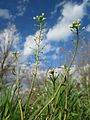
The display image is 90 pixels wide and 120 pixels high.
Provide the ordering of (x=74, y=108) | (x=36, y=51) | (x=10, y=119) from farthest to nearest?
(x=74, y=108) < (x=10, y=119) < (x=36, y=51)

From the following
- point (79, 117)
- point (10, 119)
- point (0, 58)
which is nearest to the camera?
point (10, 119)

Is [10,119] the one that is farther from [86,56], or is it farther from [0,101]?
[86,56]

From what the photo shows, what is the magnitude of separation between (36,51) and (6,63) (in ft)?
79.7

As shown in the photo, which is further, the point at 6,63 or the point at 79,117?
the point at 6,63

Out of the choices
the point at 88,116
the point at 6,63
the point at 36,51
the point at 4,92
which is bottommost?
the point at 88,116

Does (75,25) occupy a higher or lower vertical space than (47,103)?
higher

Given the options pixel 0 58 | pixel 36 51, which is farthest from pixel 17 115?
pixel 0 58

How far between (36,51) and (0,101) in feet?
2.56

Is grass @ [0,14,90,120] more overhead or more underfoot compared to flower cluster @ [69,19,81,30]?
more underfoot

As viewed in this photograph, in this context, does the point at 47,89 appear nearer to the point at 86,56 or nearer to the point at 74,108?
the point at 74,108

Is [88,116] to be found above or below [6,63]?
below

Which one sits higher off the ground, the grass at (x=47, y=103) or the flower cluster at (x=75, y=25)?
the flower cluster at (x=75, y=25)

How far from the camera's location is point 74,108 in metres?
2.88

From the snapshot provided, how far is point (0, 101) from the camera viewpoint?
97.5 inches
